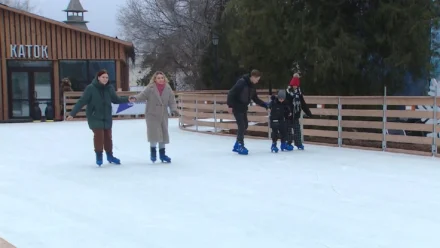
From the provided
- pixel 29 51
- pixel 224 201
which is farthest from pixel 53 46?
pixel 224 201

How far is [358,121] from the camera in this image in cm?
1060

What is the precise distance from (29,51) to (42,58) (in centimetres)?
51

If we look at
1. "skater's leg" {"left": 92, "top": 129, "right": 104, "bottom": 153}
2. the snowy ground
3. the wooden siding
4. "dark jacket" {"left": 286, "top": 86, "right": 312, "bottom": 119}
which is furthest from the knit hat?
the wooden siding

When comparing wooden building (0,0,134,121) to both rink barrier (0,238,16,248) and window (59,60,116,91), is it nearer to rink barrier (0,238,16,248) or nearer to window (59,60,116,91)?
window (59,60,116,91)

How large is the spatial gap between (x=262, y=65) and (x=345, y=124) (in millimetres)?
4354

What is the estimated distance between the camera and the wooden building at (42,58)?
70.0 feet

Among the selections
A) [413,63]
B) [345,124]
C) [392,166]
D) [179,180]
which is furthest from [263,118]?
[179,180]

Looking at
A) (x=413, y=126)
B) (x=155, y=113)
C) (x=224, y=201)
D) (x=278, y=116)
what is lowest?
(x=224, y=201)

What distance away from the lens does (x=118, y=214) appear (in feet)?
17.9

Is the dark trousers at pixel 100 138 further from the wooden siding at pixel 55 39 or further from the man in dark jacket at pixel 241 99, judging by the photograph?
the wooden siding at pixel 55 39

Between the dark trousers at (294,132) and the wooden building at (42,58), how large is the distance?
1294 centimetres

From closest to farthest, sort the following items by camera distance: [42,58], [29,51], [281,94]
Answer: [281,94] < [29,51] < [42,58]

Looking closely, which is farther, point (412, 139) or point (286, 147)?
point (286, 147)

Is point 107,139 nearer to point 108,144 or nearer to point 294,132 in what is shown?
point 108,144
